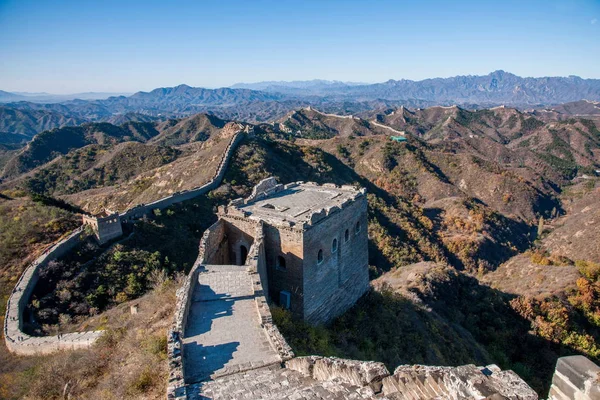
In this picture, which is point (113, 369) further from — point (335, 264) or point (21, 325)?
point (21, 325)

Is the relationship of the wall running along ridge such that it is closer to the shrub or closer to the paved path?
the paved path

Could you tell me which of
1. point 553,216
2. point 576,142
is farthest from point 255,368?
point 576,142

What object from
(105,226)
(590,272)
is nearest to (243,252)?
(105,226)

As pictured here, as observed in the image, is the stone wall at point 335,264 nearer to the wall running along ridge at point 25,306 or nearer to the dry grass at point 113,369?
the dry grass at point 113,369

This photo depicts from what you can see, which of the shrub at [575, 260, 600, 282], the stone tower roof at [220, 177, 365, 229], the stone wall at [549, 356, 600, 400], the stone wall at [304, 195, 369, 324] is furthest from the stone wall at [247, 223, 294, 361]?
the shrub at [575, 260, 600, 282]

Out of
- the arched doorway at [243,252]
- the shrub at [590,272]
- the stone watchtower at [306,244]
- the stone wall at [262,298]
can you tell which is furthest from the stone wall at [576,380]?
the shrub at [590,272]

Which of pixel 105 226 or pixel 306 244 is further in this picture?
pixel 105 226
